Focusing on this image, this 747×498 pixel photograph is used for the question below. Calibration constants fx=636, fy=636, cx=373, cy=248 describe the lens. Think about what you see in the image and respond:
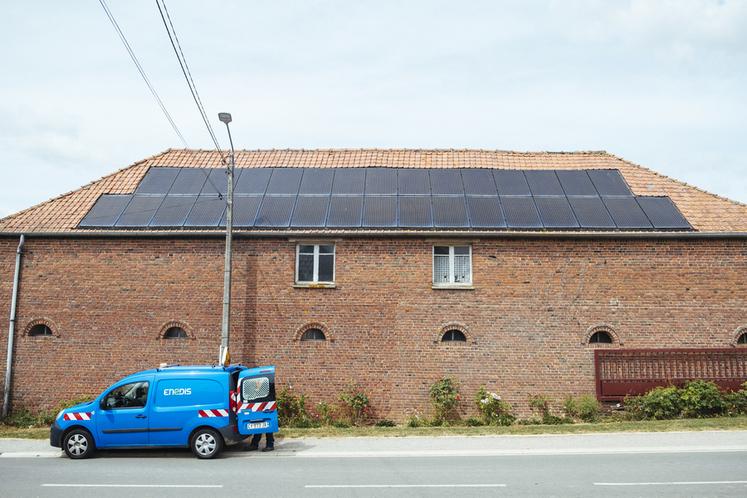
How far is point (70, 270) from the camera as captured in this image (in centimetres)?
1755

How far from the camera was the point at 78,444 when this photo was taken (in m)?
12.0

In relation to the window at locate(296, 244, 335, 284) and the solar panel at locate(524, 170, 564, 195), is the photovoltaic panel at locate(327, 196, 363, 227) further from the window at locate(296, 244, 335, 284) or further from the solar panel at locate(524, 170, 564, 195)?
the solar panel at locate(524, 170, 564, 195)

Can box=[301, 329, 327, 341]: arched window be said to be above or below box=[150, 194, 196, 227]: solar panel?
below

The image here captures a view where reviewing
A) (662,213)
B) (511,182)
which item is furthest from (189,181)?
(662,213)

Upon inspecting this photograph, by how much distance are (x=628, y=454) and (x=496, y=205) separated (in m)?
8.54

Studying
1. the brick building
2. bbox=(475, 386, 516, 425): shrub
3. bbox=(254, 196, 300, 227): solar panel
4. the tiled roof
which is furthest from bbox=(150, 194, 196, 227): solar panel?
bbox=(475, 386, 516, 425): shrub

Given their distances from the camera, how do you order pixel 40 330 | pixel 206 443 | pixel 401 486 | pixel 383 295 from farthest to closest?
pixel 40 330
pixel 383 295
pixel 206 443
pixel 401 486

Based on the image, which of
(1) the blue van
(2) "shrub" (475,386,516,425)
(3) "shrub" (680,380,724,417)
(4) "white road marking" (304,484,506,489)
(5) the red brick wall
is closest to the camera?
(4) "white road marking" (304,484,506,489)

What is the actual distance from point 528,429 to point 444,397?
8.45 ft

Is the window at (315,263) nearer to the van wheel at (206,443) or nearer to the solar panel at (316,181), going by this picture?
the solar panel at (316,181)

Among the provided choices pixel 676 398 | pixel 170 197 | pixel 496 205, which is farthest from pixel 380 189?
pixel 676 398

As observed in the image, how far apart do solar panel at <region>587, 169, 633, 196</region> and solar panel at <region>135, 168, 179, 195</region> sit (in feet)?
43.7

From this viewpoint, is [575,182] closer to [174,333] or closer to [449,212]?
[449,212]

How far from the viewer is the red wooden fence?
16.2 m
